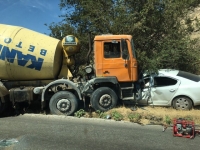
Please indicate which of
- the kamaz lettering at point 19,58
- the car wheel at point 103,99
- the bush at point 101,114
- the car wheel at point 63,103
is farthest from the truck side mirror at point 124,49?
the kamaz lettering at point 19,58

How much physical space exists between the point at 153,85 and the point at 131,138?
302cm

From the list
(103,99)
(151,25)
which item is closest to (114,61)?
(103,99)

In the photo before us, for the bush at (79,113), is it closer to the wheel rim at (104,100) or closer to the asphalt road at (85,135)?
the asphalt road at (85,135)

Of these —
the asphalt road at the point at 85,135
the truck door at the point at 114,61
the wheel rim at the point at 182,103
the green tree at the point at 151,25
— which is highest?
the green tree at the point at 151,25

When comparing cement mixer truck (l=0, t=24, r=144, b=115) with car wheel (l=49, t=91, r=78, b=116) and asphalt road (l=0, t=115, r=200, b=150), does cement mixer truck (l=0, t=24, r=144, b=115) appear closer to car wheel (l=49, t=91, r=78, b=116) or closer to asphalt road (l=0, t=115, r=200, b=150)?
car wheel (l=49, t=91, r=78, b=116)

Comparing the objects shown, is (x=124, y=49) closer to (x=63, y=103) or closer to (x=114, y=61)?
(x=114, y=61)

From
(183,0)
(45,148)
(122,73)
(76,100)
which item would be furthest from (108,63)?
(183,0)

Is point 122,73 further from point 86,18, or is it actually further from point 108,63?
point 86,18

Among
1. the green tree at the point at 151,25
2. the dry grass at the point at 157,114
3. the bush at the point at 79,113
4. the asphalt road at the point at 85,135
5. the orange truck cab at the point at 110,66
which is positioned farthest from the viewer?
the green tree at the point at 151,25

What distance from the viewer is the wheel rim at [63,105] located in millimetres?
8094

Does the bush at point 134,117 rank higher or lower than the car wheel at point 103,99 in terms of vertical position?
lower

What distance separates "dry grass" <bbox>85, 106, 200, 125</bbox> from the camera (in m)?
7.45

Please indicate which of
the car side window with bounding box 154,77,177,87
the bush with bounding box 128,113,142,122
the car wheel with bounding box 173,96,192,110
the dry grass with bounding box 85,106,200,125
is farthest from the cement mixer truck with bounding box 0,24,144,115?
the car wheel with bounding box 173,96,192,110

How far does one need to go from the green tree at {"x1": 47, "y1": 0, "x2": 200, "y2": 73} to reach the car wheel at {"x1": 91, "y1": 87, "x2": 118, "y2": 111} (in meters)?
3.38
